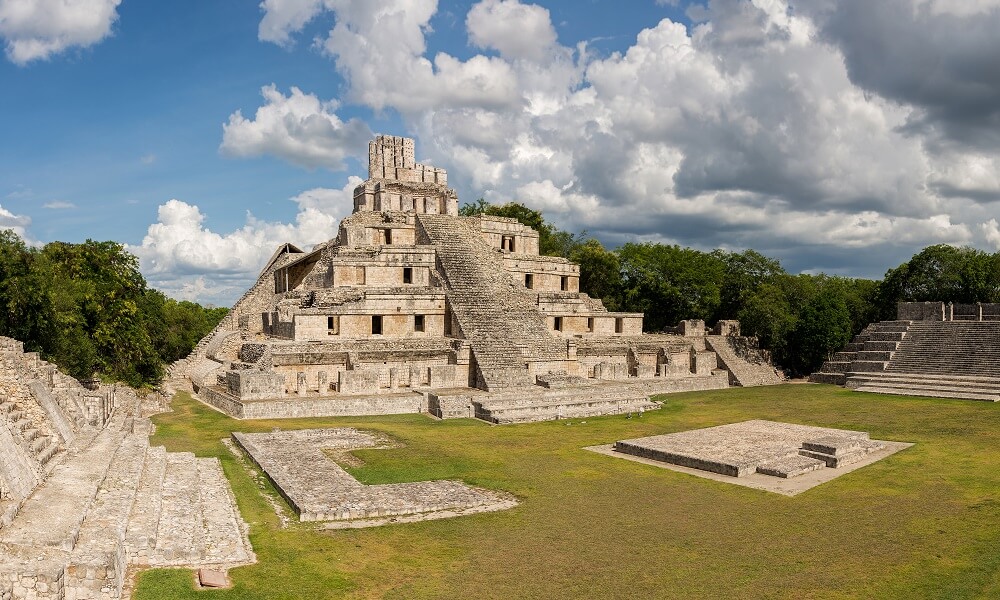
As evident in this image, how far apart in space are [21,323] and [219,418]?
6.93m

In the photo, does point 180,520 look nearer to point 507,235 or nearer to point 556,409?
point 556,409

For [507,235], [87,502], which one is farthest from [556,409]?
[507,235]

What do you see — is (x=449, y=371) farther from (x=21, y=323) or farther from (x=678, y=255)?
(x=678, y=255)

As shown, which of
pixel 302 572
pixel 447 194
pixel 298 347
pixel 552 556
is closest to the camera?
pixel 302 572

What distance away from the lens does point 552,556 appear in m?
9.69

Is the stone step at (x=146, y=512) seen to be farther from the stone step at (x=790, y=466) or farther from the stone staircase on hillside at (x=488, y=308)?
the stone staircase on hillside at (x=488, y=308)

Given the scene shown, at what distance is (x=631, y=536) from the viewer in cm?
1054

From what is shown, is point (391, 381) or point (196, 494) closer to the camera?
point (196, 494)

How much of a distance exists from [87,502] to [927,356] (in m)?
32.6

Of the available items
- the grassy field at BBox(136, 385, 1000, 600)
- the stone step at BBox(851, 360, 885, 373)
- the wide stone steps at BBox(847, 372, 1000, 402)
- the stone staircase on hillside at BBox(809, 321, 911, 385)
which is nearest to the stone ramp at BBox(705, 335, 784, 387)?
the stone staircase on hillside at BBox(809, 321, 911, 385)

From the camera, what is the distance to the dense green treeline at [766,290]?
3656 centimetres

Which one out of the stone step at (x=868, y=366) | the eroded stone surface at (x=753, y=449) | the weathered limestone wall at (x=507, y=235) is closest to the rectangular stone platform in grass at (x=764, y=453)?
the eroded stone surface at (x=753, y=449)

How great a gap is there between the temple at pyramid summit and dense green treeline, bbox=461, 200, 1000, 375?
2.36 m

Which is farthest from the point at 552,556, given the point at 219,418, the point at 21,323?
the point at 21,323
